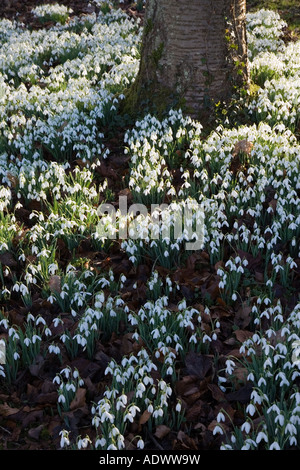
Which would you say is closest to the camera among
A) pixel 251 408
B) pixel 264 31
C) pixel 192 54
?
pixel 251 408

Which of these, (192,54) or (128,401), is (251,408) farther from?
(192,54)

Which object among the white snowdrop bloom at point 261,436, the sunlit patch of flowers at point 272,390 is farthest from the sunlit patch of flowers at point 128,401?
the white snowdrop bloom at point 261,436

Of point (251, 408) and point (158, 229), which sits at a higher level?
point (158, 229)

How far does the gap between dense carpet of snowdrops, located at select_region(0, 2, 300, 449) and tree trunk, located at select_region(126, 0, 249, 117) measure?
27 cm

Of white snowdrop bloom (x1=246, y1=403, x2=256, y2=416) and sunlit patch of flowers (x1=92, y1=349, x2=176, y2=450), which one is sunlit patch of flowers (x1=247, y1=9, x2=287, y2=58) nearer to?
sunlit patch of flowers (x1=92, y1=349, x2=176, y2=450)

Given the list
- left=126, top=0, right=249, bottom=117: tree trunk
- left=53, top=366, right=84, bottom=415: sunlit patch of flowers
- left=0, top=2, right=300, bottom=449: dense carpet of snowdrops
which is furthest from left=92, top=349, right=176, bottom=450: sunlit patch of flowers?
left=126, top=0, right=249, bottom=117: tree trunk

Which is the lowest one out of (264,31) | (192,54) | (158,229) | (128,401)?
(128,401)

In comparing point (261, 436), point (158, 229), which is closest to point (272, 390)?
point (261, 436)

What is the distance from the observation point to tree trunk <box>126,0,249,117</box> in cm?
546

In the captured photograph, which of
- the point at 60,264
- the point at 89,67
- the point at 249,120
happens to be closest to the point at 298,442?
the point at 60,264

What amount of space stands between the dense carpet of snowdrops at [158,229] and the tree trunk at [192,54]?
0.27 meters

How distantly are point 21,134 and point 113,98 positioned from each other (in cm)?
104

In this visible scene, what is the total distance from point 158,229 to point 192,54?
7.15 feet

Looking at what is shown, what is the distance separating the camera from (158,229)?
163 inches
